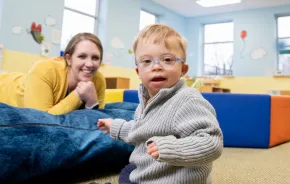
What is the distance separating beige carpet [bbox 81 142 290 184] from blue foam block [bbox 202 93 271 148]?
0.10m

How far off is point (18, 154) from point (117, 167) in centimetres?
49

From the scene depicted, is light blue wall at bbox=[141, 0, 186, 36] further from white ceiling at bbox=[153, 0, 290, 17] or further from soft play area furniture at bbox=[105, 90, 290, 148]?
soft play area furniture at bbox=[105, 90, 290, 148]

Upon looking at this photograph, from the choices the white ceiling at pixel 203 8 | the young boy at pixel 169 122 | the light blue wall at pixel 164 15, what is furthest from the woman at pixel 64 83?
the white ceiling at pixel 203 8

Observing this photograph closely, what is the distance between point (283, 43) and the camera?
5605 mm

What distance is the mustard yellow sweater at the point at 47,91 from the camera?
128cm

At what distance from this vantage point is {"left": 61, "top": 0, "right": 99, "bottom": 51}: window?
425 cm

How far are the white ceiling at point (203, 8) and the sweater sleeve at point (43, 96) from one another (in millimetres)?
4940

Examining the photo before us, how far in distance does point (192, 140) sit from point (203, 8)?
5930 millimetres

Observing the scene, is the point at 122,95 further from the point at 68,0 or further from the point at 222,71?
the point at 222,71

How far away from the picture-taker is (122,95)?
2.43m

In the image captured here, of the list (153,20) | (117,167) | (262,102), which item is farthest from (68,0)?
(117,167)

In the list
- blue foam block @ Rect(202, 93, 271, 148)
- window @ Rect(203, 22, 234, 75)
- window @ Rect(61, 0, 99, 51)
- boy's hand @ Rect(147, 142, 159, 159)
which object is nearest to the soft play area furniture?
blue foam block @ Rect(202, 93, 271, 148)

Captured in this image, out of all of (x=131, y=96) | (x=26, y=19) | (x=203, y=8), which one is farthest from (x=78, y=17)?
(x=203, y=8)

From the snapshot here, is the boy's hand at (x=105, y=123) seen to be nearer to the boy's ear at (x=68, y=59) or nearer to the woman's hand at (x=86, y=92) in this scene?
the woman's hand at (x=86, y=92)
